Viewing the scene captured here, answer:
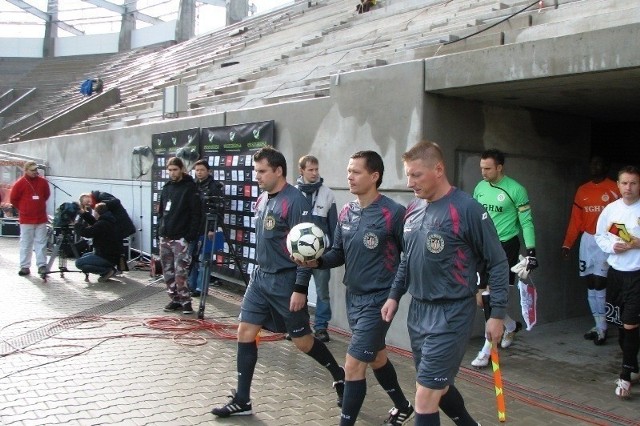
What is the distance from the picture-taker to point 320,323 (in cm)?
692

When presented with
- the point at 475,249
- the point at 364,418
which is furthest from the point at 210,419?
the point at 475,249

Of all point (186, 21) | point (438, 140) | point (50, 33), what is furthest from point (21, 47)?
point (438, 140)

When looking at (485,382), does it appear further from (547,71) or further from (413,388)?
(547,71)

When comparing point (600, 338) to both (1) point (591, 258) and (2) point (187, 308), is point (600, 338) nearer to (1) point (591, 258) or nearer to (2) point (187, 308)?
(1) point (591, 258)

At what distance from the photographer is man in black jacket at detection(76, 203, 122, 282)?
10.4 m

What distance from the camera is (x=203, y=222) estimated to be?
27.5ft

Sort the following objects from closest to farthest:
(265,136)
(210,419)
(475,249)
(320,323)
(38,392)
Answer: (475,249)
(210,419)
(38,392)
(320,323)
(265,136)

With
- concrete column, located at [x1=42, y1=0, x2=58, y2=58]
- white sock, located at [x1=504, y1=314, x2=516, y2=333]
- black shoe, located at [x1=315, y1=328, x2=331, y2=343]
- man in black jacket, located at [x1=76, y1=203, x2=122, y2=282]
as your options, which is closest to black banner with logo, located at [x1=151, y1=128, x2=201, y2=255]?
man in black jacket, located at [x1=76, y1=203, x2=122, y2=282]

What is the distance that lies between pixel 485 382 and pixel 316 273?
7.14ft

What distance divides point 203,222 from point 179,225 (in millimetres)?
394

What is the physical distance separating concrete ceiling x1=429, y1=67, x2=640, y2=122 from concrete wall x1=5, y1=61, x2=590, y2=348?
0.23 metres

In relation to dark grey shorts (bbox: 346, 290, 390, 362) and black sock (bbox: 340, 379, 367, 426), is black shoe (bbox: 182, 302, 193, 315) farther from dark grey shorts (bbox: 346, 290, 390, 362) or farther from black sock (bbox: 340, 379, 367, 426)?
black sock (bbox: 340, 379, 367, 426)

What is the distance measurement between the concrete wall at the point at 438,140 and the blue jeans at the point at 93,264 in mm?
3682

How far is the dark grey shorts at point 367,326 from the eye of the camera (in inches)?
160
